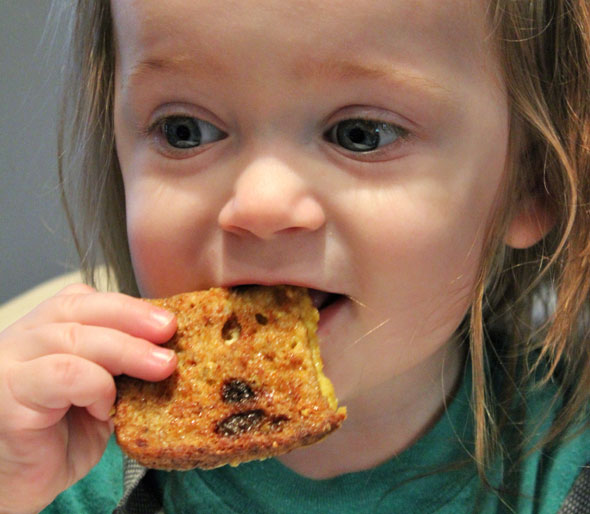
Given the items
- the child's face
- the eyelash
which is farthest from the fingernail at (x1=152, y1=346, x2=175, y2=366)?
the eyelash

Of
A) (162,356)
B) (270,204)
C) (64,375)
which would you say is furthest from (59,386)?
(270,204)

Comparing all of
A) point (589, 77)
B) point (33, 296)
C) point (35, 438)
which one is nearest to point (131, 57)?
point (35, 438)

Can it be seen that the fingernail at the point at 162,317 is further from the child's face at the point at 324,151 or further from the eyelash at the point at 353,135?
the eyelash at the point at 353,135

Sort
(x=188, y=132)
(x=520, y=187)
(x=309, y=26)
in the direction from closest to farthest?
1. (x=309, y=26)
2. (x=188, y=132)
3. (x=520, y=187)

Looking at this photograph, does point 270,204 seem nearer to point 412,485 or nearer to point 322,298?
point 322,298

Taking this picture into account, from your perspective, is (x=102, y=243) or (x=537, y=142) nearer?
(x=537, y=142)

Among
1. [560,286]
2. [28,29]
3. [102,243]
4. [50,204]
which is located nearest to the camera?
[560,286]

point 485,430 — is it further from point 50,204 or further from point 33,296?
point 50,204
